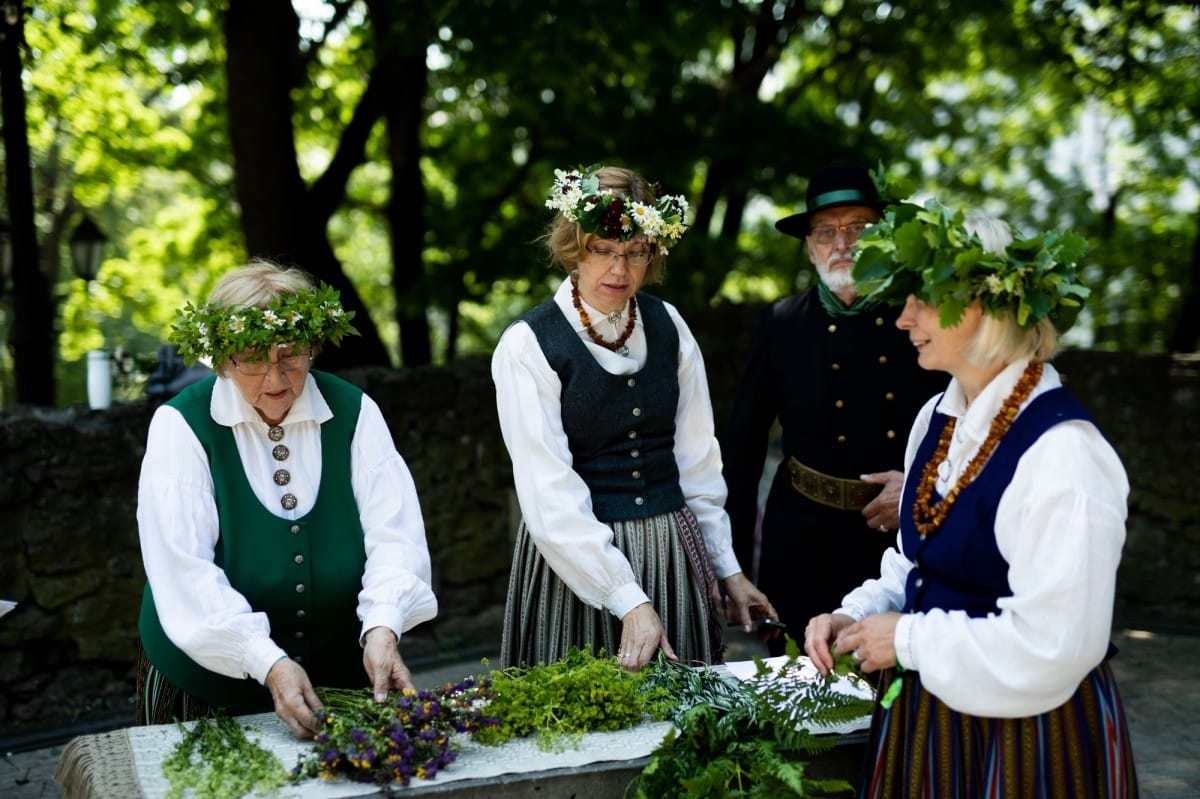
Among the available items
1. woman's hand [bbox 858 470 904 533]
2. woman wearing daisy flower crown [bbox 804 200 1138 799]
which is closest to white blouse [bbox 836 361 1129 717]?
woman wearing daisy flower crown [bbox 804 200 1138 799]

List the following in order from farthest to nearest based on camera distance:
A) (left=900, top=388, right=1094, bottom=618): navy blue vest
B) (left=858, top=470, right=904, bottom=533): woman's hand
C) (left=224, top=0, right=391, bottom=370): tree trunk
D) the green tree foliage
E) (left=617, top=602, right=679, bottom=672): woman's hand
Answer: the green tree foliage
(left=224, top=0, right=391, bottom=370): tree trunk
(left=858, top=470, right=904, bottom=533): woman's hand
(left=617, top=602, right=679, bottom=672): woman's hand
(left=900, top=388, right=1094, bottom=618): navy blue vest

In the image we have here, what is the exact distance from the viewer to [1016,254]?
2176 millimetres

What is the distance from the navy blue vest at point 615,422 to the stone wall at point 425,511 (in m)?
2.80

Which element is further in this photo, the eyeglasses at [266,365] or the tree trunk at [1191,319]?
the tree trunk at [1191,319]

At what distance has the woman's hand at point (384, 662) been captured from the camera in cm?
261

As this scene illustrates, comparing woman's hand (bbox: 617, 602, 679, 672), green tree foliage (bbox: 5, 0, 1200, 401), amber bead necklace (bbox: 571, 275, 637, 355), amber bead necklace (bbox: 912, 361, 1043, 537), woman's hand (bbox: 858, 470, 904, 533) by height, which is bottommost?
woman's hand (bbox: 617, 602, 679, 672)

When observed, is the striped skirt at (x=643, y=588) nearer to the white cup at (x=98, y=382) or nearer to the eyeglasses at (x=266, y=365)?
the eyeglasses at (x=266, y=365)

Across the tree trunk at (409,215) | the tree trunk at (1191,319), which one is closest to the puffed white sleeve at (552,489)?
the tree trunk at (409,215)

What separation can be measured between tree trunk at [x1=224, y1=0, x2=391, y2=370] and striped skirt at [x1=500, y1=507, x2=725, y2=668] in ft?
12.3

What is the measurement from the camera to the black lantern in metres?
9.26

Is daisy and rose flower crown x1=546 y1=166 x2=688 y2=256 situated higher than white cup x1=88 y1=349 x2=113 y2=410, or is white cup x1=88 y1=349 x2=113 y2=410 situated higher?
daisy and rose flower crown x1=546 y1=166 x2=688 y2=256

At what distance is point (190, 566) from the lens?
260cm

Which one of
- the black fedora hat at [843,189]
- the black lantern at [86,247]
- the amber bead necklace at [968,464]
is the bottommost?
the amber bead necklace at [968,464]

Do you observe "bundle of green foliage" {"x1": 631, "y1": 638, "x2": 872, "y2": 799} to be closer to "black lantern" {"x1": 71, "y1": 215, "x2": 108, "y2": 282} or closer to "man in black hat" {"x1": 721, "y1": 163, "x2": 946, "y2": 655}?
"man in black hat" {"x1": 721, "y1": 163, "x2": 946, "y2": 655}
